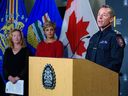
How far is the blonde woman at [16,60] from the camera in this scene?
12.4 feet

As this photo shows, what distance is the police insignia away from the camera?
1895mm

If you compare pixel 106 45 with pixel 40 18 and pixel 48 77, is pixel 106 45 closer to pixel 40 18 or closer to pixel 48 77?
pixel 48 77

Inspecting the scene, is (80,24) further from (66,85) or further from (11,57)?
(66,85)

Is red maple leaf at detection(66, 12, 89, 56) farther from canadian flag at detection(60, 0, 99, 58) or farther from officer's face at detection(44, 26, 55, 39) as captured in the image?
officer's face at detection(44, 26, 55, 39)

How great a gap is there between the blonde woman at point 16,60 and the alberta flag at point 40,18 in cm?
38

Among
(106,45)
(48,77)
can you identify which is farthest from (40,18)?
(48,77)

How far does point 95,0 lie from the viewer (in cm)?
414

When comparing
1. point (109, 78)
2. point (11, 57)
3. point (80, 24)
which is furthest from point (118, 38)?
point (11, 57)

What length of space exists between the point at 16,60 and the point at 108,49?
1.73 metres

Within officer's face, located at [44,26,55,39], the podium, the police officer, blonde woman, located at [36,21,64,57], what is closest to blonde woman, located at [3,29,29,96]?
blonde woman, located at [36,21,64,57]

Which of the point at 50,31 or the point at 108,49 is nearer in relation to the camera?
the point at 108,49

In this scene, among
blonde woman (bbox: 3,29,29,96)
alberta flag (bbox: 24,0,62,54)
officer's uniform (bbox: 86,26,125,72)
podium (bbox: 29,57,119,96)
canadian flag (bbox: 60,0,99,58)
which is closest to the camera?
podium (bbox: 29,57,119,96)

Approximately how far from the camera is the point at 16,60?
12.8 feet

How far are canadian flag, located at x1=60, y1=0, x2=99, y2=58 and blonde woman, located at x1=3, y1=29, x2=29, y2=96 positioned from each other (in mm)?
571
